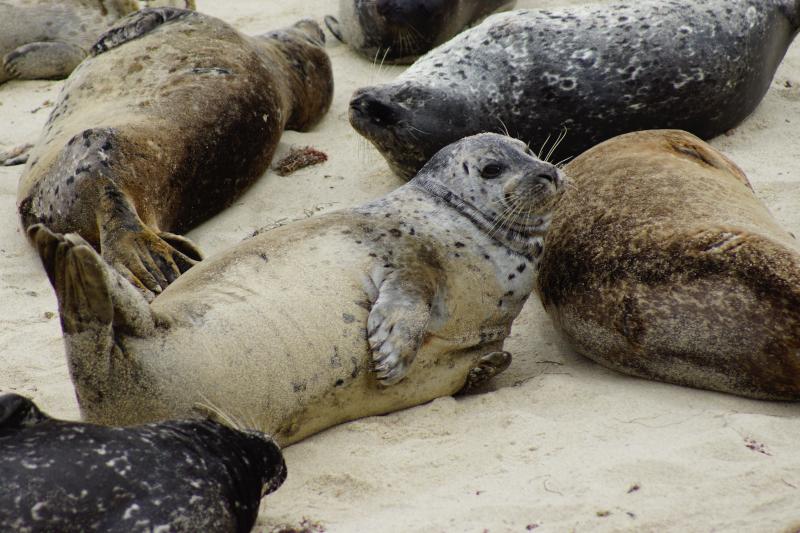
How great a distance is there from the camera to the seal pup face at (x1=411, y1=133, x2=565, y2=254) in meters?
4.59

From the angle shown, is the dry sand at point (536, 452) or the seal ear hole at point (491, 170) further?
the seal ear hole at point (491, 170)

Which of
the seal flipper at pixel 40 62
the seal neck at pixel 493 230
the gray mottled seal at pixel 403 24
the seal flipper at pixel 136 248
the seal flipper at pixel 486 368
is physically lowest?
the seal flipper at pixel 40 62

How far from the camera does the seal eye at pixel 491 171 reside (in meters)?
4.70

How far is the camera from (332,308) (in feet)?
13.3

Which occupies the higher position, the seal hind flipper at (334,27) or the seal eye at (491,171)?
the seal eye at (491,171)

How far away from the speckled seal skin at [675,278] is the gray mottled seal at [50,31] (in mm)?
4288

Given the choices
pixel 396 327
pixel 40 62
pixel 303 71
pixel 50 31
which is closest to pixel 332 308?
pixel 396 327

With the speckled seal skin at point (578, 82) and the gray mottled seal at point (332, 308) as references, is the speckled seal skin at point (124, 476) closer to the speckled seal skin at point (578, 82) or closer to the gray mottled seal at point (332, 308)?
the gray mottled seal at point (332, 308)

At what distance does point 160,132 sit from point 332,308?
2.18 m

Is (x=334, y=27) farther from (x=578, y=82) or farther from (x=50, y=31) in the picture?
(x=578, y=82)

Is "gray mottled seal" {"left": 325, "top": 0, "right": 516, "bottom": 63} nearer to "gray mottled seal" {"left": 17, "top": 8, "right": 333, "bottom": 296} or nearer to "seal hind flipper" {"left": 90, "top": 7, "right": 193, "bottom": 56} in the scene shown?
"gray mottled seal" {"left": 17, "top": 8, "right": 333, "bottom": 296}

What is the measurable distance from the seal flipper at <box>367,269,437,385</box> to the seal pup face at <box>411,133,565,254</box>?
Result: 63cm

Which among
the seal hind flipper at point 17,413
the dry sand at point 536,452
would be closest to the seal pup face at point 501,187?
the dry sand at point 536,452

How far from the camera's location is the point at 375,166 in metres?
6.64
